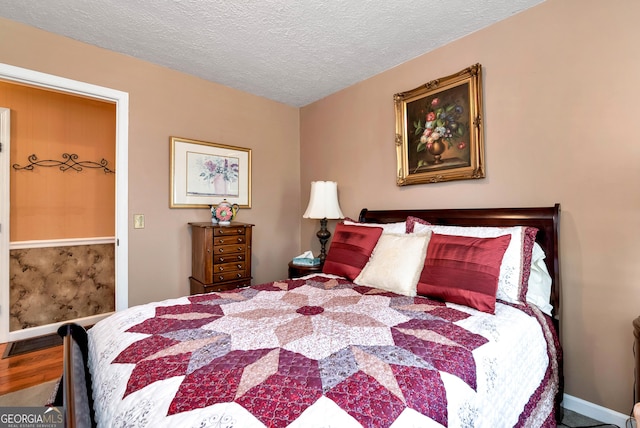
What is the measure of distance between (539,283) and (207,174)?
2915mm

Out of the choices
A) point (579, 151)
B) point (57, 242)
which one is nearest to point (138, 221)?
point (57, 242)

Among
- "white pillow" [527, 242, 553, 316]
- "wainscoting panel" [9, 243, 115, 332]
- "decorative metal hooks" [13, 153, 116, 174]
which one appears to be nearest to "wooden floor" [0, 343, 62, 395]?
"wainscoting panel" [9, 243, 115, 332]

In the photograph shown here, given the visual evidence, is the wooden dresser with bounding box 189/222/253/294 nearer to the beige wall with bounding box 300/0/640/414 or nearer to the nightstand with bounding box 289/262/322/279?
the nightstand with bounding box 289/262/322/279

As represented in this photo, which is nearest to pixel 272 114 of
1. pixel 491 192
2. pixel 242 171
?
pixel 242 171

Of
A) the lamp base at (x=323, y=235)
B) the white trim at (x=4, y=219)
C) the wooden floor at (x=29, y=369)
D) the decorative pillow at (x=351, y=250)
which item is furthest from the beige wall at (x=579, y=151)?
the white trim at (x=4, y=219)

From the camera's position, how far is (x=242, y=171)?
3.27m

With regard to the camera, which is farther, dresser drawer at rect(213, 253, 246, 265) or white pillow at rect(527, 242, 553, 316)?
dresser drawer at rect(213, 253, 246, 265)

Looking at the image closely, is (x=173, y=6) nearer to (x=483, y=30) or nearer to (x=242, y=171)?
(x=242, y=171)

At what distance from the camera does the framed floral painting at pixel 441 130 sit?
7.07 feet

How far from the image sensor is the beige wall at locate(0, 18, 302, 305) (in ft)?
7.47

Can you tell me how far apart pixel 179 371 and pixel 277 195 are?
2.78 m

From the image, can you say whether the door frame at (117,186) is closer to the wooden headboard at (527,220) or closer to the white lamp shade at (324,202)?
the white lamp shade at (324,202)

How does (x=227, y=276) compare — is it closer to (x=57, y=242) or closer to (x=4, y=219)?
(x=57, y=242)

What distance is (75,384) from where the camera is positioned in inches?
34.7
